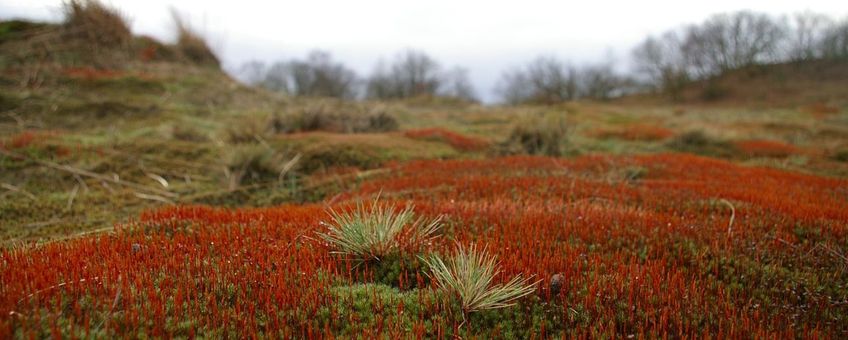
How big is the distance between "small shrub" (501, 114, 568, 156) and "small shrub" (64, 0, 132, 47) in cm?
1506

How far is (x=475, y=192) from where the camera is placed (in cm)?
706

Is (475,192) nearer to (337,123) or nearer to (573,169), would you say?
(573,169)

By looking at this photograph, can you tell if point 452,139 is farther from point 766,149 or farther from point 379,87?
point 379,87

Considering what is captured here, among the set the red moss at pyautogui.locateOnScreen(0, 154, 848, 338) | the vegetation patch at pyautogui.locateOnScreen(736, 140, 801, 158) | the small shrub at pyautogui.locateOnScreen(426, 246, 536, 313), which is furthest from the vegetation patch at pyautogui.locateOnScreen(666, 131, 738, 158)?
the small shrub at pyautogui.locateOnScreen(426, 246, 536, 313)

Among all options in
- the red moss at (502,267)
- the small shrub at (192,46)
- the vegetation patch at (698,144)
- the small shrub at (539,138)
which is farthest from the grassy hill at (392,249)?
the small shrub at (192,46)

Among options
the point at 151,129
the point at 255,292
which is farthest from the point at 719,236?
the point at 151,129

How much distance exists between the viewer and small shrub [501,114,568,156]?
13.6 meters

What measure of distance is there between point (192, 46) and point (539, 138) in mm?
22971

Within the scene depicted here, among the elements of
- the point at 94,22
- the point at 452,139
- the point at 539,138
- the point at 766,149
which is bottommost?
the point at 766,149

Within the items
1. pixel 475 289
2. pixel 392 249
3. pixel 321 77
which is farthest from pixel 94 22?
pixel 321 77

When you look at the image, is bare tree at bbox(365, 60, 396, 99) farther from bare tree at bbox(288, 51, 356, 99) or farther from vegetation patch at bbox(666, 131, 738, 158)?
vegetation patch at bbox(666, 131, 738, 158)

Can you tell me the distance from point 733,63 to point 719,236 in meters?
83.4

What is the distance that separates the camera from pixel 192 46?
90.4ft

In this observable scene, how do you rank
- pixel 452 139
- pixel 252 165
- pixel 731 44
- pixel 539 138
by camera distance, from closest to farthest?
pixel 252 165, pixel 539 138, pixel 452 139, pixel 731 44
